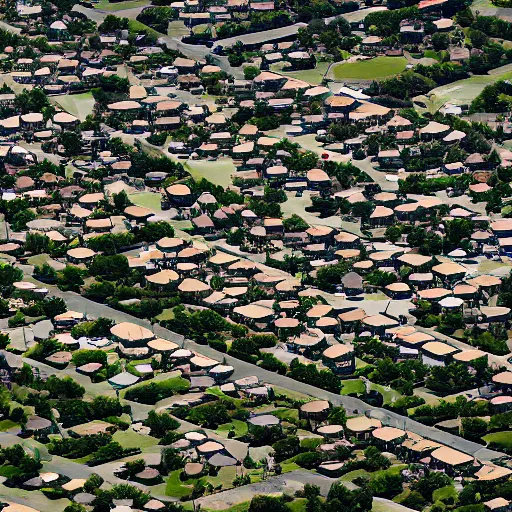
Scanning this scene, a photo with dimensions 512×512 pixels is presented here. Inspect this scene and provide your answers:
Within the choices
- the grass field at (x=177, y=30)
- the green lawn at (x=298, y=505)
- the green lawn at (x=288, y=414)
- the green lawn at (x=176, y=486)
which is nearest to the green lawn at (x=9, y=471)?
the green lawn at (x=176, y=486)

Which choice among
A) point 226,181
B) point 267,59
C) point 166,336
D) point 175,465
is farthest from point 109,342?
point 267,59

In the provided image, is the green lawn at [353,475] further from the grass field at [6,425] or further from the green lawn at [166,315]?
the green lawn at [166,315]

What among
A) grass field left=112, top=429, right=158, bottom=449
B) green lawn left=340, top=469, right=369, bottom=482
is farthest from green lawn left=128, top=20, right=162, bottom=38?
green lawn left=340, top=469, right=369, bottom=482

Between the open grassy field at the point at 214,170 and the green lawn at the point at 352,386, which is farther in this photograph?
the open grassy field at the point at 214,170

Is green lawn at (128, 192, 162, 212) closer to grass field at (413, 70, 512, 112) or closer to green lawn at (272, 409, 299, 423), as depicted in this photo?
grass field at (413, 70, 512, 112)

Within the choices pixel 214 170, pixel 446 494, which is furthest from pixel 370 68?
pixel 446 494

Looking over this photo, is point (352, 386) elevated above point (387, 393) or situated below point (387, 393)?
below

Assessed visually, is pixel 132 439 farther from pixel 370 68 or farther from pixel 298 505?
pixel 370 68
